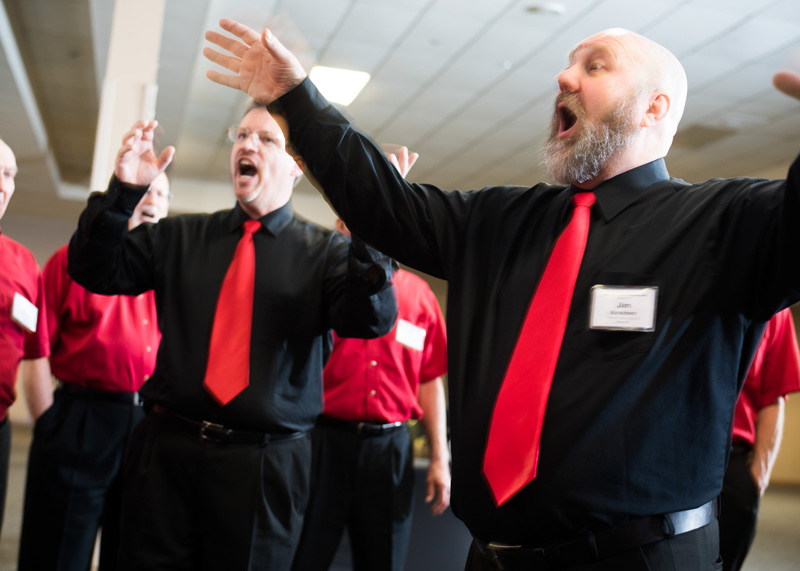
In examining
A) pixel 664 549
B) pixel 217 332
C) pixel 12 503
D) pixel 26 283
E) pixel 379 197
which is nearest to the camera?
pixel 664 549

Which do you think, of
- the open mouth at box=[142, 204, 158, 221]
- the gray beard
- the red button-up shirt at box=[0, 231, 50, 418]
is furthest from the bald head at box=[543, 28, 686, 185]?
the open mouth at box=[142, 204, 158, 221]

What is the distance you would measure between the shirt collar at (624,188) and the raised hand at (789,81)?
1.12ft

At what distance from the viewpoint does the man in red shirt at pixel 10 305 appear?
2332 mm

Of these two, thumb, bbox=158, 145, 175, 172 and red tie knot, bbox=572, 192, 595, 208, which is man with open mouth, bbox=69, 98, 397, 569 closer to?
thumb, bbox=158, 145, 175, 172

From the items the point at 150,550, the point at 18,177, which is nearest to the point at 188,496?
the point at 150,550

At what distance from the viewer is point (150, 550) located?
1896 millimetres

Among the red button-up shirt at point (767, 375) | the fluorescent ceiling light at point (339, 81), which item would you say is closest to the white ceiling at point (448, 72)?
the fluorescent ceiling light at point (339, 81)

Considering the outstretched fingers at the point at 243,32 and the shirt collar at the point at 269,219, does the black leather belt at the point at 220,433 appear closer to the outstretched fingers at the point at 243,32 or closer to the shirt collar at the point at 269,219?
the shirt collar at the point at 269,219

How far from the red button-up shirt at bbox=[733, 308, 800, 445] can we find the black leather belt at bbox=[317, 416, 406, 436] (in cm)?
139

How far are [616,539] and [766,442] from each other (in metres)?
2.05

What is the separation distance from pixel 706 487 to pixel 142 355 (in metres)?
2.35

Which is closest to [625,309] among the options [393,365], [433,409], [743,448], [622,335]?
[622,335]

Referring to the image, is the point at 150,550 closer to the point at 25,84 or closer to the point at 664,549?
the point at 664,549

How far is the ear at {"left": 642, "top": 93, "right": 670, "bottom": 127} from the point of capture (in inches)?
55.8
